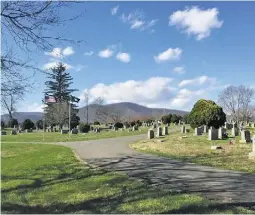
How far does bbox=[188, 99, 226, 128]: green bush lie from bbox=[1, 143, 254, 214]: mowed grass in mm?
19188

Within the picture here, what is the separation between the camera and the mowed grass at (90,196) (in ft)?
23.7

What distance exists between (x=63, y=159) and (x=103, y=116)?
82894 mm

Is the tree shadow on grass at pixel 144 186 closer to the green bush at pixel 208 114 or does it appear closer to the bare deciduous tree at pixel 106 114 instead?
the green bush at pixel 208 114

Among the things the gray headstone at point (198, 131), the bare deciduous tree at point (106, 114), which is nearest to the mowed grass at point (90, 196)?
the gray headstone at point (198, 131)

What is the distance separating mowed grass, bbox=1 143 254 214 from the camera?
7.21 meters

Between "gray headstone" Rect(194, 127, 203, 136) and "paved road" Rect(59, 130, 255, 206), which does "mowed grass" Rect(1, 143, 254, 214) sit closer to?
"paved road" Rect(59, 130, 255, 206)

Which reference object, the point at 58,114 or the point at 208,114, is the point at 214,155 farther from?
the point at 58,114

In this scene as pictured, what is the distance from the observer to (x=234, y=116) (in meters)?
91.6

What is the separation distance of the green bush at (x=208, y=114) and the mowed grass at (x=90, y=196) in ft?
63.0

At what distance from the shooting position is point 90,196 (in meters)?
8.48

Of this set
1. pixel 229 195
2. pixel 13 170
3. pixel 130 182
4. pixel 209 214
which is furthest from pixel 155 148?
pixel 209 214

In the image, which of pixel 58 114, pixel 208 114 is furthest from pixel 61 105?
pixel 208 114

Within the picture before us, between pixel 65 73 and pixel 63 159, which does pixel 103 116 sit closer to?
pixel 65 73

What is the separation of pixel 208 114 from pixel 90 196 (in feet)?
74.0
